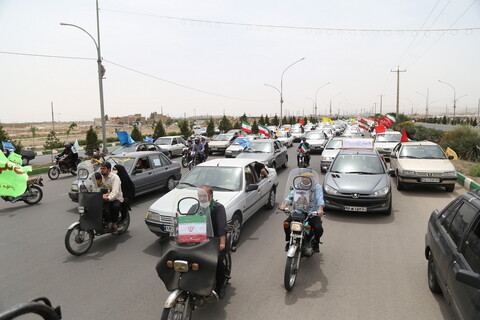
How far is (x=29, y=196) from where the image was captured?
384 inches

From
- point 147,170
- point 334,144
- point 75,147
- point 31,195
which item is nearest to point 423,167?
point 334,144

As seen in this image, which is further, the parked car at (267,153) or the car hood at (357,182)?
the parked car at (267,153)

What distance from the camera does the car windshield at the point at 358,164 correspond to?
8.61m

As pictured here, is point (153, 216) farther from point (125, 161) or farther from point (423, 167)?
point (423, 167)

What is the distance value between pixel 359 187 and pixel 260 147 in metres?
7.59

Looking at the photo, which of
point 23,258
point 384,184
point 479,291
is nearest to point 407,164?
point 384,184

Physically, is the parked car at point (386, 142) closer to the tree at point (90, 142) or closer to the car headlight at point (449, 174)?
the car headlight at point (449, 174)

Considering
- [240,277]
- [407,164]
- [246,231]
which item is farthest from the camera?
[407,164]

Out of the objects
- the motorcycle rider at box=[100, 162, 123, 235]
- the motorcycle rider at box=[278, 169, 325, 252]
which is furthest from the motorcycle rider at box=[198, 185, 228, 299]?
the motorcycle rider at box=[100, 162, 123, 235]

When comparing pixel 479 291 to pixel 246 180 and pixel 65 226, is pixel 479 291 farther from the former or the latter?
pixel 65 226

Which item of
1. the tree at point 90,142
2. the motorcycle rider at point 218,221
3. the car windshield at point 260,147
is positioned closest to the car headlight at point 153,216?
the motorcycle rider at point 218,221

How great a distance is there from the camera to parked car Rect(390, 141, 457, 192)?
9852 millimetres

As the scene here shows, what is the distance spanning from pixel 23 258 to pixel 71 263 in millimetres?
996

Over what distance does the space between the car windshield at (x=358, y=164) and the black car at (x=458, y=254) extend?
4259mm
